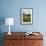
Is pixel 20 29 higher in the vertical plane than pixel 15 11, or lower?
lower

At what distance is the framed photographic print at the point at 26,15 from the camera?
174 inches

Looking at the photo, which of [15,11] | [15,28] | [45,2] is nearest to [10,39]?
[15,28]

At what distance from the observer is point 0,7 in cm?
444

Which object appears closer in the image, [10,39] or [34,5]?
[10,39]

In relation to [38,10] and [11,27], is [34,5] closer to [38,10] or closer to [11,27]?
[38,10]

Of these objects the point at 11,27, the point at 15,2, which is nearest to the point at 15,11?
the point at 15,2

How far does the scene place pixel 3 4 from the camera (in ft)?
14.6

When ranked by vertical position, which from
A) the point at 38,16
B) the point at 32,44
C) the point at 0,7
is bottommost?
→ the point at 32,44

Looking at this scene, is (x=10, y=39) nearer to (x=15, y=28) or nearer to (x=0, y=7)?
(x=15, y=28)

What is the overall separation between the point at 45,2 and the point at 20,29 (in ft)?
4.32

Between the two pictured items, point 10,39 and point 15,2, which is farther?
point 15,2

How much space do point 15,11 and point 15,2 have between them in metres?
0.32

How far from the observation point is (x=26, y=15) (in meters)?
4.45

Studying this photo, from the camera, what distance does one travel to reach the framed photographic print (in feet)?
14.5
